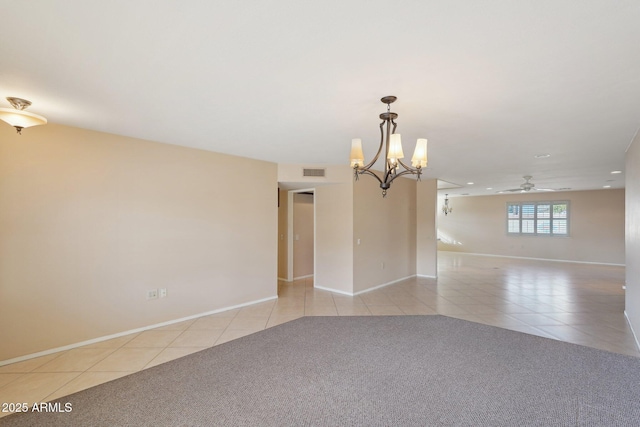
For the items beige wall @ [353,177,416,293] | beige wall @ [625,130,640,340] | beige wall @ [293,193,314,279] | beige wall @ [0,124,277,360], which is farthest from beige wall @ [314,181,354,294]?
beige wall @ [625,130,640,340]

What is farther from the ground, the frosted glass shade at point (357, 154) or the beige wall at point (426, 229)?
the frosted glass shade at point (357, 154)

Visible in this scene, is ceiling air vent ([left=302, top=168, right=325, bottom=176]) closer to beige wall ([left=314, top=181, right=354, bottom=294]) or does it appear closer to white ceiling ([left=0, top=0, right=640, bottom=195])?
beige wall ([left=314, top=181, right=354, bottom=294])

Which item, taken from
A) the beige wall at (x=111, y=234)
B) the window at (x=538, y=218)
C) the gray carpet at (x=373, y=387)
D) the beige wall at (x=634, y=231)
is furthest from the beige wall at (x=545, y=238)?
the beige wall at (x=111, y=234)

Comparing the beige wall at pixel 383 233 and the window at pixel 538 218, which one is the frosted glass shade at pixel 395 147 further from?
the window at pixel 538 218

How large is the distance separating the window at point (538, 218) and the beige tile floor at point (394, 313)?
3.00 metres

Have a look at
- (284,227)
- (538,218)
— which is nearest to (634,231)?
(284,227)

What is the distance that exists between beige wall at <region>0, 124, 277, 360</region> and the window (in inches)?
433

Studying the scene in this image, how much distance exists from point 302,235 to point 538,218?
31.7 ft

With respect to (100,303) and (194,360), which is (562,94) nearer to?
(194,360)

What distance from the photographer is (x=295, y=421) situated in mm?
2047

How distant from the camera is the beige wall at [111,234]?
2951 millimetres

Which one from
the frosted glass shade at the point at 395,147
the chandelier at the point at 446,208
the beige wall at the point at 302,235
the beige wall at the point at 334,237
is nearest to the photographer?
the frosted glass shade at the point at 395,147

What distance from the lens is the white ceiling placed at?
4.80ft

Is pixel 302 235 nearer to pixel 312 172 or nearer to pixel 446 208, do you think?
pixel 312 172
